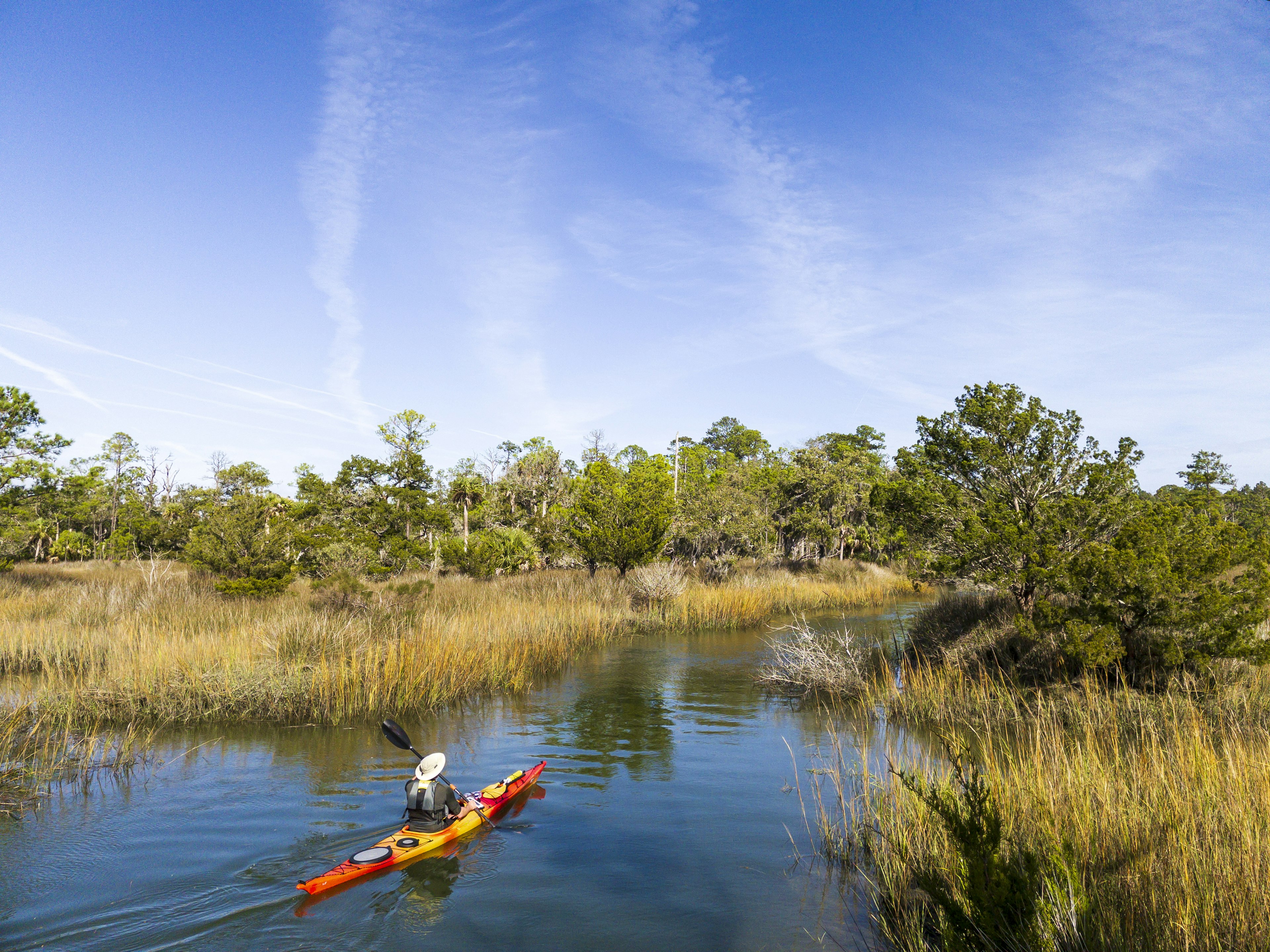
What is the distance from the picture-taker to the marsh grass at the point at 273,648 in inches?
400

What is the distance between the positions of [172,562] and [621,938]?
31.1m

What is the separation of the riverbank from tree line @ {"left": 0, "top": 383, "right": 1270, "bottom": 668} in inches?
71.9

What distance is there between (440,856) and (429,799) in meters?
0.50

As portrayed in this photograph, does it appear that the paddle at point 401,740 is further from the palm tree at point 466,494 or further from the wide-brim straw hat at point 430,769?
the palm tree at point 466,494

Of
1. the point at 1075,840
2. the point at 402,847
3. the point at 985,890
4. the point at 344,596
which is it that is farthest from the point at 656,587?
the point at 985,890

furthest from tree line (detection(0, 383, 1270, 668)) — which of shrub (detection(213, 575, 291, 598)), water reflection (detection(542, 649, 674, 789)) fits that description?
Result: water reflection (detection(542, 649, 674, 789))

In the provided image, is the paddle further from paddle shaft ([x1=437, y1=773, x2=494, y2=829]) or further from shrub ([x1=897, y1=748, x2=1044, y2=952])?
shrub ([x1=897, y1=748, x2=1044, y2=952])

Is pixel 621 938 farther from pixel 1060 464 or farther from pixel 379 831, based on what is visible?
pixel 1060 464

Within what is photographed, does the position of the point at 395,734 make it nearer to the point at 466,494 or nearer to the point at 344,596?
the point at 344,596

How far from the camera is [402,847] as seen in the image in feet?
19.1

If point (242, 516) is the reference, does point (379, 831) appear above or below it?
below

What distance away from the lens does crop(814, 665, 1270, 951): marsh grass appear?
12.2 feet

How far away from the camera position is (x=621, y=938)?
5.02 metres

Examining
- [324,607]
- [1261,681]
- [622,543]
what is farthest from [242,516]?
[1261,681]
